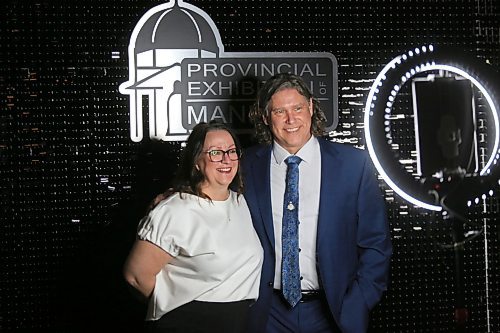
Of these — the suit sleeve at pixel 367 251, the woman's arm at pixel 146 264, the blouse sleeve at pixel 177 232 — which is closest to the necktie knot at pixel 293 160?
the suit sleeve at pixel 367 251

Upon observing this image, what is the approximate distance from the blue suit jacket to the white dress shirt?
0.03 metres

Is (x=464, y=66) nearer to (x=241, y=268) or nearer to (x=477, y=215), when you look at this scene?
(x=477, y=215)

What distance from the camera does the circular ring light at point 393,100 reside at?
4816mm

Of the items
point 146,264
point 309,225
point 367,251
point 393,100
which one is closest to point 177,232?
point 146,264

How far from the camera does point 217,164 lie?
11.1 feet

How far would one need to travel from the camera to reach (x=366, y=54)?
194 inches

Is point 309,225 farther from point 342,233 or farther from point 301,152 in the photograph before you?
point 301,152

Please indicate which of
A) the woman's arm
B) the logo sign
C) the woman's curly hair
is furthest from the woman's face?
the logo sign

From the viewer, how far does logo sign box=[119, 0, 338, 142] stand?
4.68 metres

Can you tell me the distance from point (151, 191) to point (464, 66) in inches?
83.8

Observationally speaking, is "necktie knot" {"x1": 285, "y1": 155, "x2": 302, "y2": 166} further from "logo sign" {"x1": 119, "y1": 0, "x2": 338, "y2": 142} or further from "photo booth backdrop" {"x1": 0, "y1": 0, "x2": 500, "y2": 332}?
"photo booth backdrop" {"x1": 0, "y1": 0, "x2": 500, "y2": 332}

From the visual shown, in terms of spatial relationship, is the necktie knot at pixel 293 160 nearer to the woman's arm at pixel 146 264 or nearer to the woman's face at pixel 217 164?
the woman's face at pixel 217 164

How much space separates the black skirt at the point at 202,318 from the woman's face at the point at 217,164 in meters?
0.47

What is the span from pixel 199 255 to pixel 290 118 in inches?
34.1
